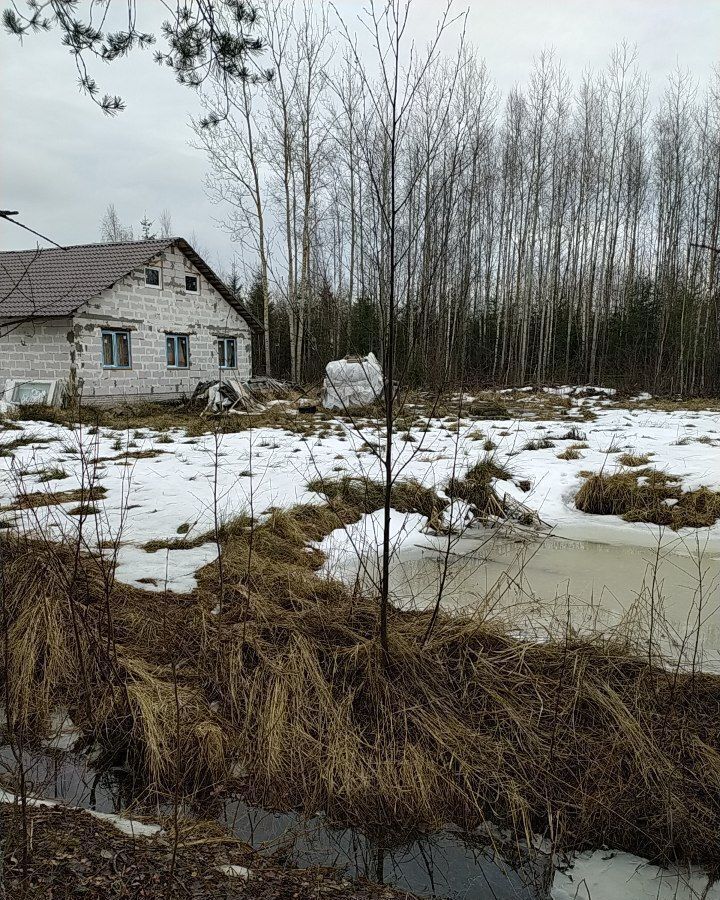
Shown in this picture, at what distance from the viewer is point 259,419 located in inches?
509

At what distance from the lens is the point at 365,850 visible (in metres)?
2.22

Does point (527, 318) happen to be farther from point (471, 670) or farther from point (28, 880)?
point (28, 880)

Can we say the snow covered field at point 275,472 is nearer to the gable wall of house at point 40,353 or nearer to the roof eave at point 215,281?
the gable wall of house at point 40,353

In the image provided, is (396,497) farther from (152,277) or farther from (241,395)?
(152,277)

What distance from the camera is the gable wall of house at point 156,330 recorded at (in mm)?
14688

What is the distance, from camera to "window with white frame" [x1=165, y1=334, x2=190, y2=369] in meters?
17.2

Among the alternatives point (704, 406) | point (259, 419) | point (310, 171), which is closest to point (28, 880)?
→ point (259, 419)

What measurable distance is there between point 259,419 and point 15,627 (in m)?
9.89

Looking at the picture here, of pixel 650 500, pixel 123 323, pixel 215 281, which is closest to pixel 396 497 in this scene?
pixel 650 500

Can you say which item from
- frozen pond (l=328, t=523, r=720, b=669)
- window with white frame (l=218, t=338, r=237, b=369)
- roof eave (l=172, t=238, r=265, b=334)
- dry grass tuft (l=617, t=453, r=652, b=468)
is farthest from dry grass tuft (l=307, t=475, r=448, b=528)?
window with white frame (l=218, t=338, r=237, b=369)

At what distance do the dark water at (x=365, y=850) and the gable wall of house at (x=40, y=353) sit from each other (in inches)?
536

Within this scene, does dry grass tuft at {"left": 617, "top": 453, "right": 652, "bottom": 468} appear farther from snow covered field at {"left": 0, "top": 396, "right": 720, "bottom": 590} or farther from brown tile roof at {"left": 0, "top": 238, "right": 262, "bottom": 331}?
brown tile roof at {"left": 0, "top": 238, "right": 262, "bottom": 331}

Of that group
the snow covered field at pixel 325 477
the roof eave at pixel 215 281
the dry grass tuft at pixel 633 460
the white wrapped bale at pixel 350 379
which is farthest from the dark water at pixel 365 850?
the roof eave at pixel 215 281

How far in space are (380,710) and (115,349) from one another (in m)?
14.8
